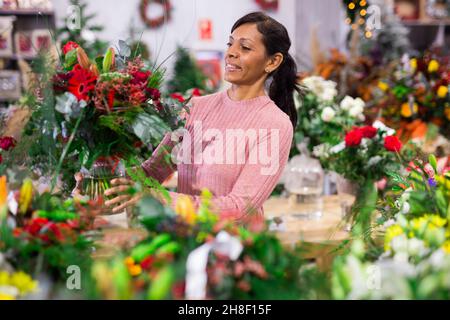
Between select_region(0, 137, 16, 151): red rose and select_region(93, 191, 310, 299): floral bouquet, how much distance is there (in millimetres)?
508

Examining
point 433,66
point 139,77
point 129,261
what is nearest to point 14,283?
point 129,261

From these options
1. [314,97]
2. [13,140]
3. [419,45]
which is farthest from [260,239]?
[419,45]

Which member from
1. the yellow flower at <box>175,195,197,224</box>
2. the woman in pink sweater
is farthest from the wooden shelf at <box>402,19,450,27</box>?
the yellow flower at <box>175,195,197,224</box>

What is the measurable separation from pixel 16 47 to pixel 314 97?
3607 mm

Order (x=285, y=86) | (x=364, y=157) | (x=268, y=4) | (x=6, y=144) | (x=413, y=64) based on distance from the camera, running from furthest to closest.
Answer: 1. (x=268, y=4)
2. (x=413, y=64)
3. (x=364, y=157)
4. (x=285, y=86)
5. (x=6, y=144)

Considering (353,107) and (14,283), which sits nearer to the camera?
(14,283)

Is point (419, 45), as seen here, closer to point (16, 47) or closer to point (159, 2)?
point (159, 2)

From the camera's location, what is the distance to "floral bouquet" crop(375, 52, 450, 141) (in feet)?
10.2

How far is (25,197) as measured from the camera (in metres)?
0.99

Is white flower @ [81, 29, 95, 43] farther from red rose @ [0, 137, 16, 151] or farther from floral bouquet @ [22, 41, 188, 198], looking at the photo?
red rose @ [0, 137, 16, 151]

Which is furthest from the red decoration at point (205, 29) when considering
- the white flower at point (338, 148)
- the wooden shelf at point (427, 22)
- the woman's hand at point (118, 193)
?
the woman's hand at point (118, 193)

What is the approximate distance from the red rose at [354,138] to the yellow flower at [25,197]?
162 centimetres

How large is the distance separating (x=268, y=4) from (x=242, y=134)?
5.21 meters

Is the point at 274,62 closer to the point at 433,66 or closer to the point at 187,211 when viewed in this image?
the point at 187,211
